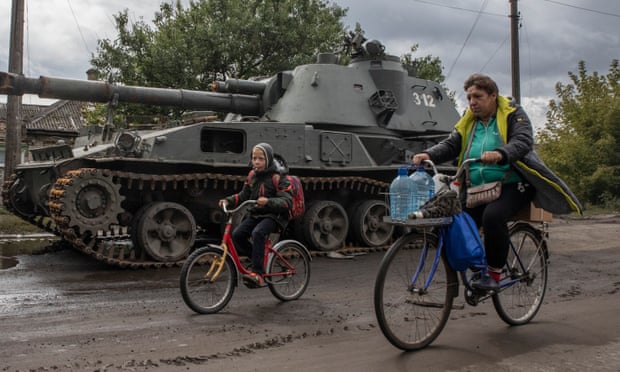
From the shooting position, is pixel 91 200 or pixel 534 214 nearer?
pixel 534 214

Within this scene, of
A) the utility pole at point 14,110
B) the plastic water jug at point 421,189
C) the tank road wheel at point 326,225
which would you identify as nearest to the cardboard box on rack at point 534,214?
the plastic water jug at point 421,189

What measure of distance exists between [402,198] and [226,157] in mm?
5641

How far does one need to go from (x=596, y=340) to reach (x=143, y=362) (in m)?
3.21

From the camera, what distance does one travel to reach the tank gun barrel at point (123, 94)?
32.0ft

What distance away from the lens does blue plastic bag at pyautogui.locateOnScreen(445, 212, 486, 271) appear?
4.37 meters

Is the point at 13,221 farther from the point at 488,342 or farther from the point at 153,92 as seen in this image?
the point at 488,342

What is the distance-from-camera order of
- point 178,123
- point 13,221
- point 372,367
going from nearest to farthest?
point 372,367 → point 178,123 → point 13,221

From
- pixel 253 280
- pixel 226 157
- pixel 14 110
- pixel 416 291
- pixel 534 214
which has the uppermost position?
pixel 14 110

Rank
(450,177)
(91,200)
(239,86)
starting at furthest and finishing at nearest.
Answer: (239,86), (91,200), (450,177)

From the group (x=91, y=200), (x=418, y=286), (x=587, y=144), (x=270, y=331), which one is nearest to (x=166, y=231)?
(x=91, y=200)

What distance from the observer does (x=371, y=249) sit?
36.4 feet

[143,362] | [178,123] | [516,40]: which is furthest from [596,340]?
[516,40]

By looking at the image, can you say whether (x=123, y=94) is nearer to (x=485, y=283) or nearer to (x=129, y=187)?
(x=129, y=187)

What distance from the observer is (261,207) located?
19.9 feet
